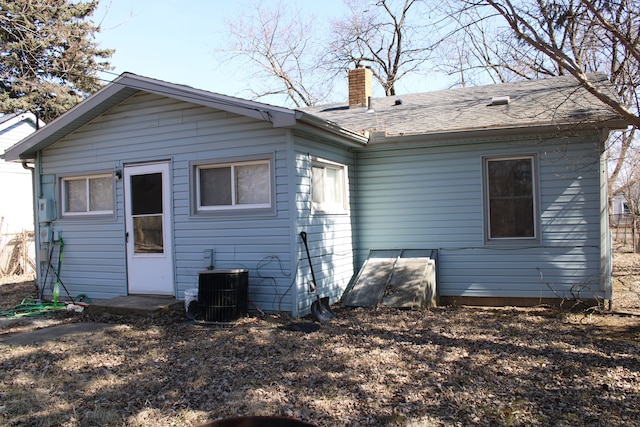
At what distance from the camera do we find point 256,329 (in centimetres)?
661

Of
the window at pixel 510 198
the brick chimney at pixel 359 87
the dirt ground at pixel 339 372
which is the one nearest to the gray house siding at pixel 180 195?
the dirt ground at pixel 339 372

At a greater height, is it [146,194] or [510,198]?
[146,194]

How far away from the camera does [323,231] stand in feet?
26.7

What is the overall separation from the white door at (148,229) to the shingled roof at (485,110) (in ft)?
9.35

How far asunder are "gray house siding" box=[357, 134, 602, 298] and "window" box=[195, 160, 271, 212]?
2.56 metres

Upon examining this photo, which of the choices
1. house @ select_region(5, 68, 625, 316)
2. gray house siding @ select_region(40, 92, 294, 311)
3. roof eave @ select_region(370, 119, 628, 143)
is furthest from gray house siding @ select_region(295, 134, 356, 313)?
roof eave @ select_region(370, 119, 628, 143)

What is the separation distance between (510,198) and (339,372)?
204 inches

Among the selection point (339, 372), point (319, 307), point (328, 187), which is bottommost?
point (339, 372)

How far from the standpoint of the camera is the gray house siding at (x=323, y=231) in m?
7.40

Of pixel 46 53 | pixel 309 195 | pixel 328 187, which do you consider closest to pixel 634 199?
pixel 328 187

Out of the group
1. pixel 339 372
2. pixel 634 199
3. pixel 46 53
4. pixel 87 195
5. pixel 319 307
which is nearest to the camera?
pixel 339 372

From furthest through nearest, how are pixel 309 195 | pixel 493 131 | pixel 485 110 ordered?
pixel 485 110 → pixel 493 131 → pixel 309 195

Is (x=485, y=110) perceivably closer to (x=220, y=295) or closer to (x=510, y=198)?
(x=510, y=198)

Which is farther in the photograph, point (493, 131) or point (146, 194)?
point (146, 194)
